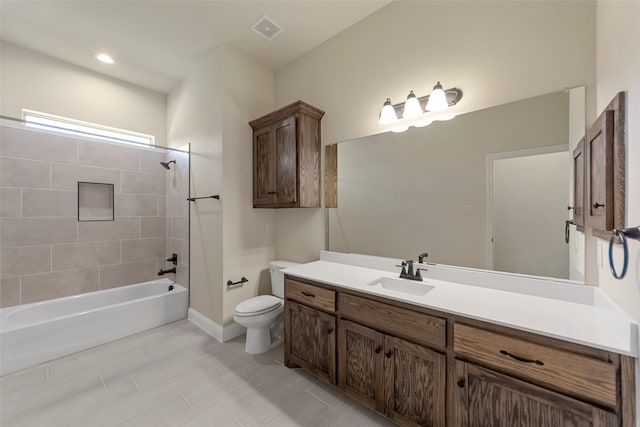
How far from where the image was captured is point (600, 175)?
1020 mm

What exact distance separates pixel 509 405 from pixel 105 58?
4.46m

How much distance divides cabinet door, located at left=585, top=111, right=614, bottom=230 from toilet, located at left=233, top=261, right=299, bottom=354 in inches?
79.1

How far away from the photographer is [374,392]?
149 centimetres

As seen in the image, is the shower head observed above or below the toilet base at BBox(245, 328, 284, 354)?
above

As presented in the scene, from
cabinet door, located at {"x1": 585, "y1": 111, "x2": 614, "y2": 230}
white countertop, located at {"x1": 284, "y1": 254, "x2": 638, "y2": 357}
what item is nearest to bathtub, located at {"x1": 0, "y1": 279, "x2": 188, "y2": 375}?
white countertop, located at {"x1": 284, "y1": 254, "x2": 638, "y2": 357}

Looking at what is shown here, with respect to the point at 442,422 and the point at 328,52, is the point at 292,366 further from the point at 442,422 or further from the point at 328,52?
the point at 328,52

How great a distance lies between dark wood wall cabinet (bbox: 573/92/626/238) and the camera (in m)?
0.94

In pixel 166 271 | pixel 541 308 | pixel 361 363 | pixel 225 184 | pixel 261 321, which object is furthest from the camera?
pixel 166 271

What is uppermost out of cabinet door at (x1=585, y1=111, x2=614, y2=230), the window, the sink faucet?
the window

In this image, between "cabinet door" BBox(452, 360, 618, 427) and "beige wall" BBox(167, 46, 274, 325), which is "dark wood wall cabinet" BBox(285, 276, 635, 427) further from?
"beige wall" BBox(167, 46, 274, 325)

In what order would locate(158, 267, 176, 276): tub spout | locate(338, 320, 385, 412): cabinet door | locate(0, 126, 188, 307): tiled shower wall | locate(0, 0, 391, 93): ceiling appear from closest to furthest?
locate(338, 320, 385, 412): cabinet door
locate(0, 0, 391, 93): ceiling
locate(0, 126, 188, 307): tiled shower wall
locate(158, 267, 176, 276): tub spout

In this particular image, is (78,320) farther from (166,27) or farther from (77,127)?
(166,27)

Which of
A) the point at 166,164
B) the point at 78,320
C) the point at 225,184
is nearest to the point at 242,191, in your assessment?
the point at 225,184

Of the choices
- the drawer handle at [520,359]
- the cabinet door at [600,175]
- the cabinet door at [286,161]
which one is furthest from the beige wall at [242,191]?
the cabinet door at [600,175]
